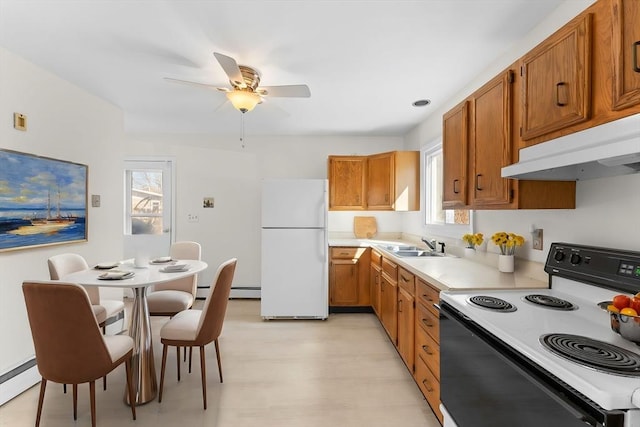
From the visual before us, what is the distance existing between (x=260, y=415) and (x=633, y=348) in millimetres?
1887

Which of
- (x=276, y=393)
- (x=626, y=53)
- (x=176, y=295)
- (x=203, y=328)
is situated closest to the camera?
(x=626, y=53)

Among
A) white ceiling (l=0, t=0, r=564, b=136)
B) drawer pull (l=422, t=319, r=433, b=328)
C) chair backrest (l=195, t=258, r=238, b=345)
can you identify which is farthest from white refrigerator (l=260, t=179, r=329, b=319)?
drawer pull (l=422, t=319, r=433, b=328)

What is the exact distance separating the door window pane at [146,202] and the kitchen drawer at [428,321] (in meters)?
3.78

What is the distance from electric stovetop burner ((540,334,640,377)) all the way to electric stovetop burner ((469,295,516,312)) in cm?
29

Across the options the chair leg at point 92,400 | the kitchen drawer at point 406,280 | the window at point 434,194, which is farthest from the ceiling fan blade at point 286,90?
the chair leg at point 92,400

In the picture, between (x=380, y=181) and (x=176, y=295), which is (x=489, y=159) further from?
(x=176, y=295)

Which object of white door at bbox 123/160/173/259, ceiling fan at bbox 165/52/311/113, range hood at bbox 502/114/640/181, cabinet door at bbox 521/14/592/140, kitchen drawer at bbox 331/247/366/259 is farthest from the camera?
white door at bbox 123/160/173/259

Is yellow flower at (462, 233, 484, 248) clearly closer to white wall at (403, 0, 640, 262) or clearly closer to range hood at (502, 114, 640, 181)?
white wall at (403, 0, 640, 262)

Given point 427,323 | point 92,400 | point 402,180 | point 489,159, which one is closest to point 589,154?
point 489,159

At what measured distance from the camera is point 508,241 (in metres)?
1.93

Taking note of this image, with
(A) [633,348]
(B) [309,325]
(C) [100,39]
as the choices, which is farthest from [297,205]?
(A) [633,348]

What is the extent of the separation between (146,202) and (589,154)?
15.8 ft

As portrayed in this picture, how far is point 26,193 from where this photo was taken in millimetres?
2275

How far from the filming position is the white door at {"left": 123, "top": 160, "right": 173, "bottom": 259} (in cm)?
442
